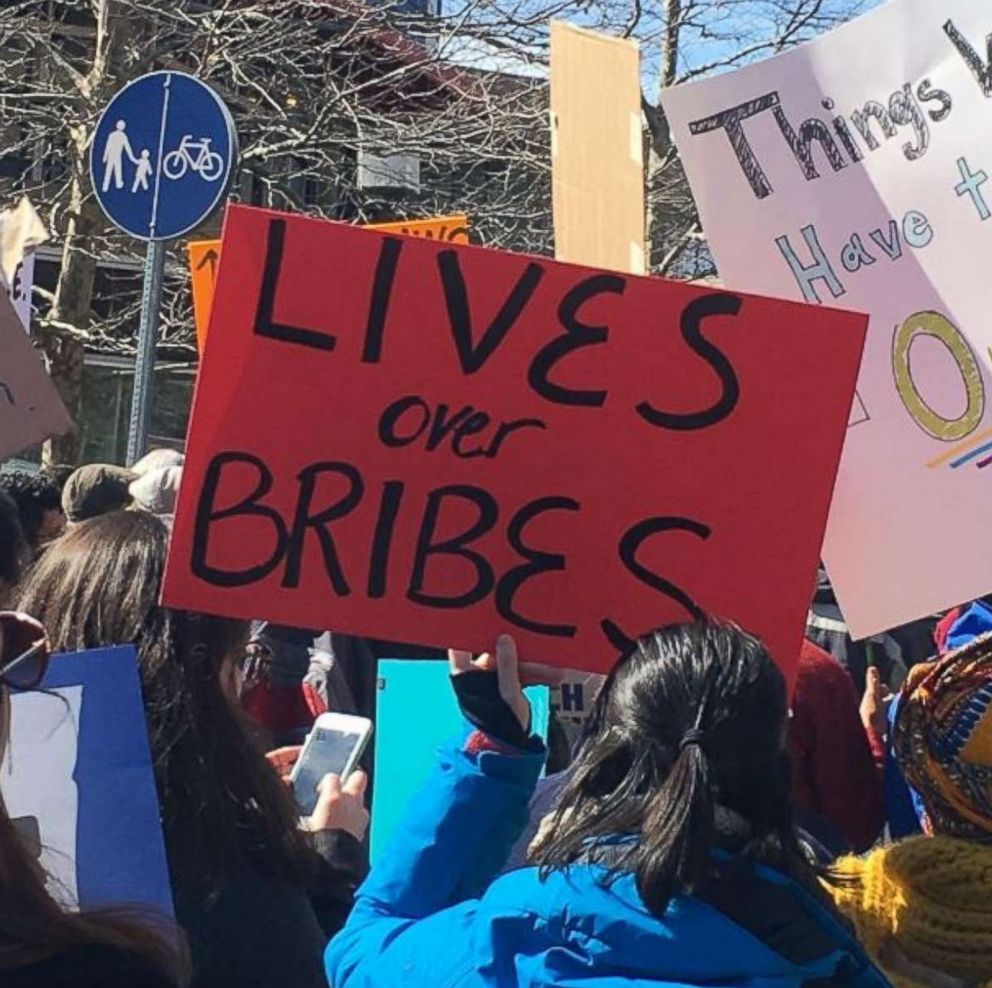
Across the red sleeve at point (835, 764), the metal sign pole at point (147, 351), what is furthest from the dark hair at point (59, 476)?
the red sleeve at point (835, 764)

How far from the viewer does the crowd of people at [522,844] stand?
1491mm

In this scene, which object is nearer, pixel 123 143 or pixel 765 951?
pixel 765 951

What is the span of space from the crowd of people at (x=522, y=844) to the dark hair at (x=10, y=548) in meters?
0.67

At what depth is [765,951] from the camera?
4.88ft

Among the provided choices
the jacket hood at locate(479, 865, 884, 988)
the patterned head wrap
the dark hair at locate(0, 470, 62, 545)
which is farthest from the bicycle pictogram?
the jacket hood at locate(479, 865, 884, 988)

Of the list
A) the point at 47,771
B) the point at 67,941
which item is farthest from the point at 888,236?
the point at 67,941

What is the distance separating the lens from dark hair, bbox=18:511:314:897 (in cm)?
194

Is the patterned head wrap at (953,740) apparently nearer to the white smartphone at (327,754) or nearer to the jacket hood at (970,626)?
the white smartphone at (327,754)

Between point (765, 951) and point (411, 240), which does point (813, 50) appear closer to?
point (411, 240)

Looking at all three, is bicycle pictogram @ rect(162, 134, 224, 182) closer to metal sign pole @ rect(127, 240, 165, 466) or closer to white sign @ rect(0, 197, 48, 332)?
metal sign pole @ rect(127, 240, 165, 466)

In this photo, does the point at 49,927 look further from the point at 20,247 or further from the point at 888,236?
the point at 20,247

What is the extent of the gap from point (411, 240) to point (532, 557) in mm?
435

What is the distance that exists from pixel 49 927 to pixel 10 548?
1510mm

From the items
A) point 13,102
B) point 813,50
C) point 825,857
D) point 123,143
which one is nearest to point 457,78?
point 13,102
